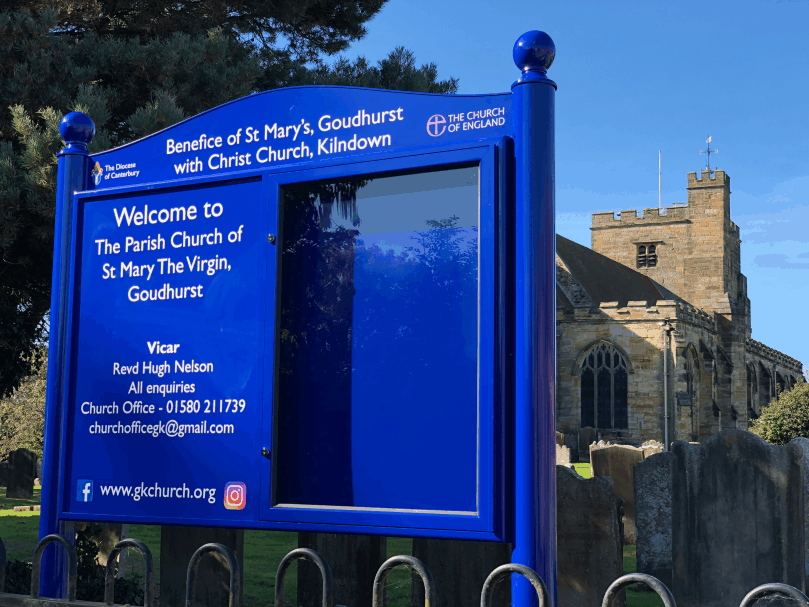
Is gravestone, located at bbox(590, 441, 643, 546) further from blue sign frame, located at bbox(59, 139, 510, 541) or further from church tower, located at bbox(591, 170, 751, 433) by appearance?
church tower, located at bbox(591, 170, 751, 433)

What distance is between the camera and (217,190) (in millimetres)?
3867

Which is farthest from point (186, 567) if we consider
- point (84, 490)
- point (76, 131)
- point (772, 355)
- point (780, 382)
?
point (780, 382)

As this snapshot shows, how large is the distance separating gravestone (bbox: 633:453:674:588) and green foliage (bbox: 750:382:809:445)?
13.5m

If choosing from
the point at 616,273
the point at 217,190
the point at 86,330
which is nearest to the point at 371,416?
the point at 217,190

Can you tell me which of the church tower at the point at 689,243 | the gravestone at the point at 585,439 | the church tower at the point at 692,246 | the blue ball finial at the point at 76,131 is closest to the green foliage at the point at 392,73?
the blue ball finial at the point at 76,131

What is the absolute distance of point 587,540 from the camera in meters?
5.28

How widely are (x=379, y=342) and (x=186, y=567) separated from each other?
1.88m

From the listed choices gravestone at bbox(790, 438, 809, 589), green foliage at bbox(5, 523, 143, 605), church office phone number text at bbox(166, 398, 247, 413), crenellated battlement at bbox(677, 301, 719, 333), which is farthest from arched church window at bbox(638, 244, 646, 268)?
church office phone number text at bbox(166, 398, 247, 413)

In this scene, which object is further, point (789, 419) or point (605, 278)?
point (605, 278)

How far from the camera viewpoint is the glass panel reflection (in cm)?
328

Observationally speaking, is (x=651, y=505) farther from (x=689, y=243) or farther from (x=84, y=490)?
(x=689, y=243)

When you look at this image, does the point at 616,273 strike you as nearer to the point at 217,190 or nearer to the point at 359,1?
the point at 359,1

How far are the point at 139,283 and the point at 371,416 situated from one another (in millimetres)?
1499

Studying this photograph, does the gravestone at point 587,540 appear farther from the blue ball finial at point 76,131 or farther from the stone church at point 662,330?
the stone church at point 662,330
